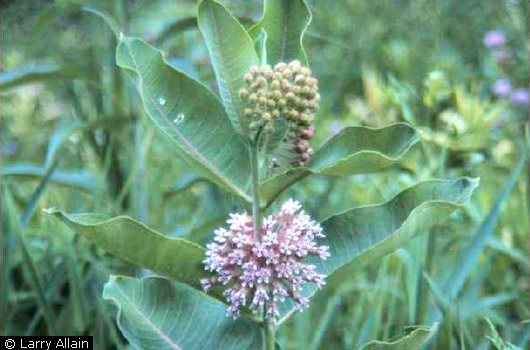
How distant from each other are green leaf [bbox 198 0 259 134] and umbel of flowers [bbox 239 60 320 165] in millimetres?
34

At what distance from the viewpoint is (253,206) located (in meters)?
1.10

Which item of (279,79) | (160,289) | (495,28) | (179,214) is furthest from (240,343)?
(495,28)

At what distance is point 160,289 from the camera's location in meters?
1.16

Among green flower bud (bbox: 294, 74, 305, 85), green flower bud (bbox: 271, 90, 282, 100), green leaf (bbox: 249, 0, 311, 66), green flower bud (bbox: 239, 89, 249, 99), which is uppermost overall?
green leaf (bbox: 249, 0, 311, 66)

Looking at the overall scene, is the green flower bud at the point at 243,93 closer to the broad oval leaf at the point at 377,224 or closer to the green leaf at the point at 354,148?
the green leaf at the point at 354,148

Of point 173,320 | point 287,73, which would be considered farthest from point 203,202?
point 287,73

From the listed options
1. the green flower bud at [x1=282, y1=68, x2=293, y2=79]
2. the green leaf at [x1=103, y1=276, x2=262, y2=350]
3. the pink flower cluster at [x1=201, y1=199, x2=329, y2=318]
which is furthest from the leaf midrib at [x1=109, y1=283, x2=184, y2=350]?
the green flower bud at [x1=282, y1=68, x2=293, y2=79]

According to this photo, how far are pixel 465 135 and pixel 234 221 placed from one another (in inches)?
38.4

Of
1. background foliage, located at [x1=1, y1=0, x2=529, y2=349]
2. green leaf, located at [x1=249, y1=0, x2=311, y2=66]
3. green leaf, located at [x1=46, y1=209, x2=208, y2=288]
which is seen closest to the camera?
green leaf, located at [x1=46, y1=209, x2=208, y2=288]

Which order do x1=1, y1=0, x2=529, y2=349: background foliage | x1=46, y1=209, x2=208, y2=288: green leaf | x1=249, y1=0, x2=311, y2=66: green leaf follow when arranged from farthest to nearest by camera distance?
x1=1, y1=0, x2=529, y2=349: background foliage < x1=249, y1=0, x2=311, y2=66: green leaf < x1=46, y1=209, x2=208, y2=288: green leaf

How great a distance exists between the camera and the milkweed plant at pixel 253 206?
41.8 inches

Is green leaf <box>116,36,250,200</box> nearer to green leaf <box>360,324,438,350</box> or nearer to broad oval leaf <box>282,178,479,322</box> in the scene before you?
broad oval leaf <box>282,178,479,322</box>

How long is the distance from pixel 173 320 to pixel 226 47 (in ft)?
1.17

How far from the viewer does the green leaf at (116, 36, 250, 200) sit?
1142mm
